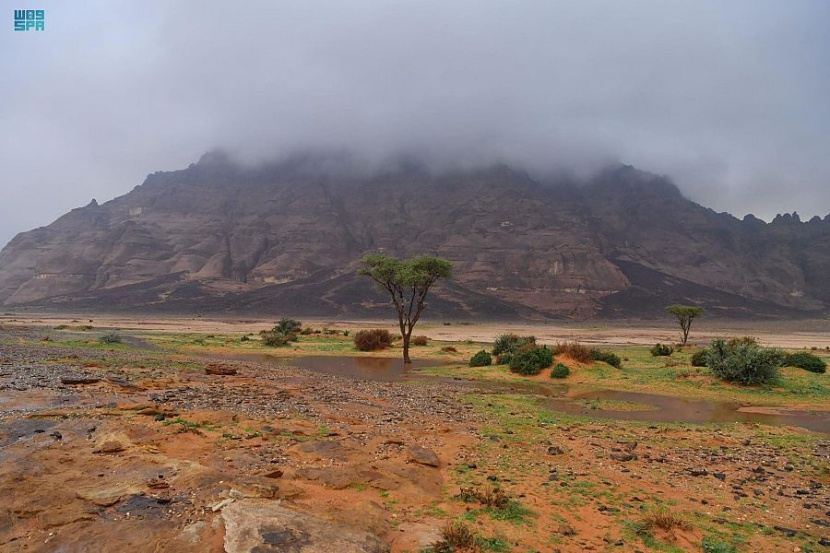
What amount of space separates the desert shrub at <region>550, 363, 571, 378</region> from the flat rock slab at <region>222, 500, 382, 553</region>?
24.9 m

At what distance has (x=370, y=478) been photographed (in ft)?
28.3

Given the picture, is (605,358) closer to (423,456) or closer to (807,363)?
(807,363)

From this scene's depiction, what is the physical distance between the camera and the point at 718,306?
18662 centimetres

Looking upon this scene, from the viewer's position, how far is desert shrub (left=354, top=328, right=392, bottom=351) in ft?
157

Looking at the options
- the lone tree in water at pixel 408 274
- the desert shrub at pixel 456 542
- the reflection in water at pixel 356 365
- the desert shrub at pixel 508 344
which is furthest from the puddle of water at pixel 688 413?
the lone tree in water at pixel 408 274

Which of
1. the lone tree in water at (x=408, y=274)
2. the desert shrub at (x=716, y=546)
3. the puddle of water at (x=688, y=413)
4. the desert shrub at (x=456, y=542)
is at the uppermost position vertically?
the lone tree in water at (x=408, y=274)

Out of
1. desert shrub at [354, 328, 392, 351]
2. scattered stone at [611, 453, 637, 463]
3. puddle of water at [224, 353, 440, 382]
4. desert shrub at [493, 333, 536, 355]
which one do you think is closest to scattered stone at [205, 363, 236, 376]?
puddle of water at [224, 353, 440, 382]

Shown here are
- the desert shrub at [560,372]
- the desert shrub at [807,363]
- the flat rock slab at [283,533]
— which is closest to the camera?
the flat rock slab at [283,533]

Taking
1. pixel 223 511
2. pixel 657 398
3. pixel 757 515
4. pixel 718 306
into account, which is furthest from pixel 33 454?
pixel 718 306

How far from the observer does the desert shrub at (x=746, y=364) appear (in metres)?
25.0

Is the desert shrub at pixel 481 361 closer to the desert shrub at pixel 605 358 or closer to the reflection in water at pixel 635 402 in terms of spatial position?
the reflection in water at pixel 635 402

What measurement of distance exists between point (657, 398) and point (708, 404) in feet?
7.12

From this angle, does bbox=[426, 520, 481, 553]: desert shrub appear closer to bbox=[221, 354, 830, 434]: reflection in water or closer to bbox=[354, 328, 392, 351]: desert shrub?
bbox=[221, 354, 830, 434]: reflection in water

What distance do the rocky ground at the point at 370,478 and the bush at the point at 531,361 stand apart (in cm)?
1389
